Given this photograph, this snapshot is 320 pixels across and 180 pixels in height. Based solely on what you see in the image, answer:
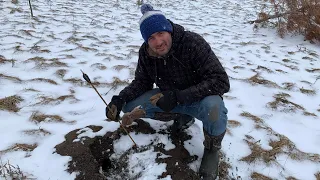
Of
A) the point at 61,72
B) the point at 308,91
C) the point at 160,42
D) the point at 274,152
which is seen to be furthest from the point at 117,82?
the point at 308,91

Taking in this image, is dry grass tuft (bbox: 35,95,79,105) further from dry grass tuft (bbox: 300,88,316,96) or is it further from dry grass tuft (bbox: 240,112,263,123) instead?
dry grass tuft (bbox: 300,88,316,96)

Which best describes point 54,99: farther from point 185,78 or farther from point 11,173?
point 185,78

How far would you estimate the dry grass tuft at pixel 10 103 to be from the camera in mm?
3388

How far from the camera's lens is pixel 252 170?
282 centimetres

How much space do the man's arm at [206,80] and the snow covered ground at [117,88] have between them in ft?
1.98

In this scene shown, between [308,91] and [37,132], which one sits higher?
[308,91]

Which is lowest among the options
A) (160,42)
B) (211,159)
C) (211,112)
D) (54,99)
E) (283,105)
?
(54,99)

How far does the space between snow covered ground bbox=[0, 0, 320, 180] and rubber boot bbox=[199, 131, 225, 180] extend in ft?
0.95

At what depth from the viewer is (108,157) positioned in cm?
275

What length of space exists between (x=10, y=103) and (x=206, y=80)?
229 cm

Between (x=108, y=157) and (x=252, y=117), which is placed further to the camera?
(x=252, y=117)

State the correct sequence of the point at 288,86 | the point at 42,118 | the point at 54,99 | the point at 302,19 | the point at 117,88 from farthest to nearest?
the point at 302,19
the point at 288,86
the point at 117,88
the point at 54,99
the point at 42,118

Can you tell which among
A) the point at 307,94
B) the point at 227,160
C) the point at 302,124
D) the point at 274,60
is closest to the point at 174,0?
the point at 274,60

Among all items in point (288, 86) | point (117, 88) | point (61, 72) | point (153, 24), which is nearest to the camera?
point (153, 24)
